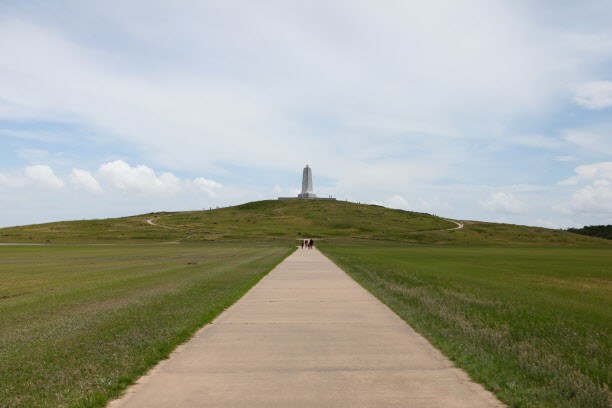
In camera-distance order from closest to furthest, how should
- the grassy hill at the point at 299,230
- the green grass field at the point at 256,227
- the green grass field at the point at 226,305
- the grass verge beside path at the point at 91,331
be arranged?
1. the grass verge beside path at the point at 91,331
2. the green grass field at the point at 226,305
3. the grassy hill at the point at 299,230
4. the green grass field at the point at 256,227

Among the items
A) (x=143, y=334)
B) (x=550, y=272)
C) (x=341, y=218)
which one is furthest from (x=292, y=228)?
(x=143, y=334)

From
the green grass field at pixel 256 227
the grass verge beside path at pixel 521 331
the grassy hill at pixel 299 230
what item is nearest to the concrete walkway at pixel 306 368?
the grass verge beside path at pixel 521 331

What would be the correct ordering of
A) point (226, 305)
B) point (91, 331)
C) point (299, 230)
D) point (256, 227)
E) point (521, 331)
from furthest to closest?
point (256, 227) < point (299, 230) < point (226, 305) < point (521, 331) < point (91, 331)

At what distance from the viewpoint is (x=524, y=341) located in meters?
11.7

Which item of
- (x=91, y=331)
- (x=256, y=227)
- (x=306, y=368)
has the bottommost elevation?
(x=91, y=331)

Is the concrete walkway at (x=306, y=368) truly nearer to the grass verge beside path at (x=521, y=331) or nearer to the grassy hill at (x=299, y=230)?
the grass verge beside path at (x=521, y=331)

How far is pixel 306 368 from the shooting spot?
8703 mm

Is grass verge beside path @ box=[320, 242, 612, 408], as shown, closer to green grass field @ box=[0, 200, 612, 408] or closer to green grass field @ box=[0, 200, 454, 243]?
green grass field @ box=[0, 200, 612, 408]

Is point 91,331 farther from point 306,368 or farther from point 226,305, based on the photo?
point 306,368

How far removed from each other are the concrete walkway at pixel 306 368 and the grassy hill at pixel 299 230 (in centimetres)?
10404

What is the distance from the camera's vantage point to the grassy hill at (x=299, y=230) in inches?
4845

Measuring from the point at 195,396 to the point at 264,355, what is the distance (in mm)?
2628

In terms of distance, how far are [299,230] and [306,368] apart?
422 ft

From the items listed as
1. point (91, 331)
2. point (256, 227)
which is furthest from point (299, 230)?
point (91, 331)
